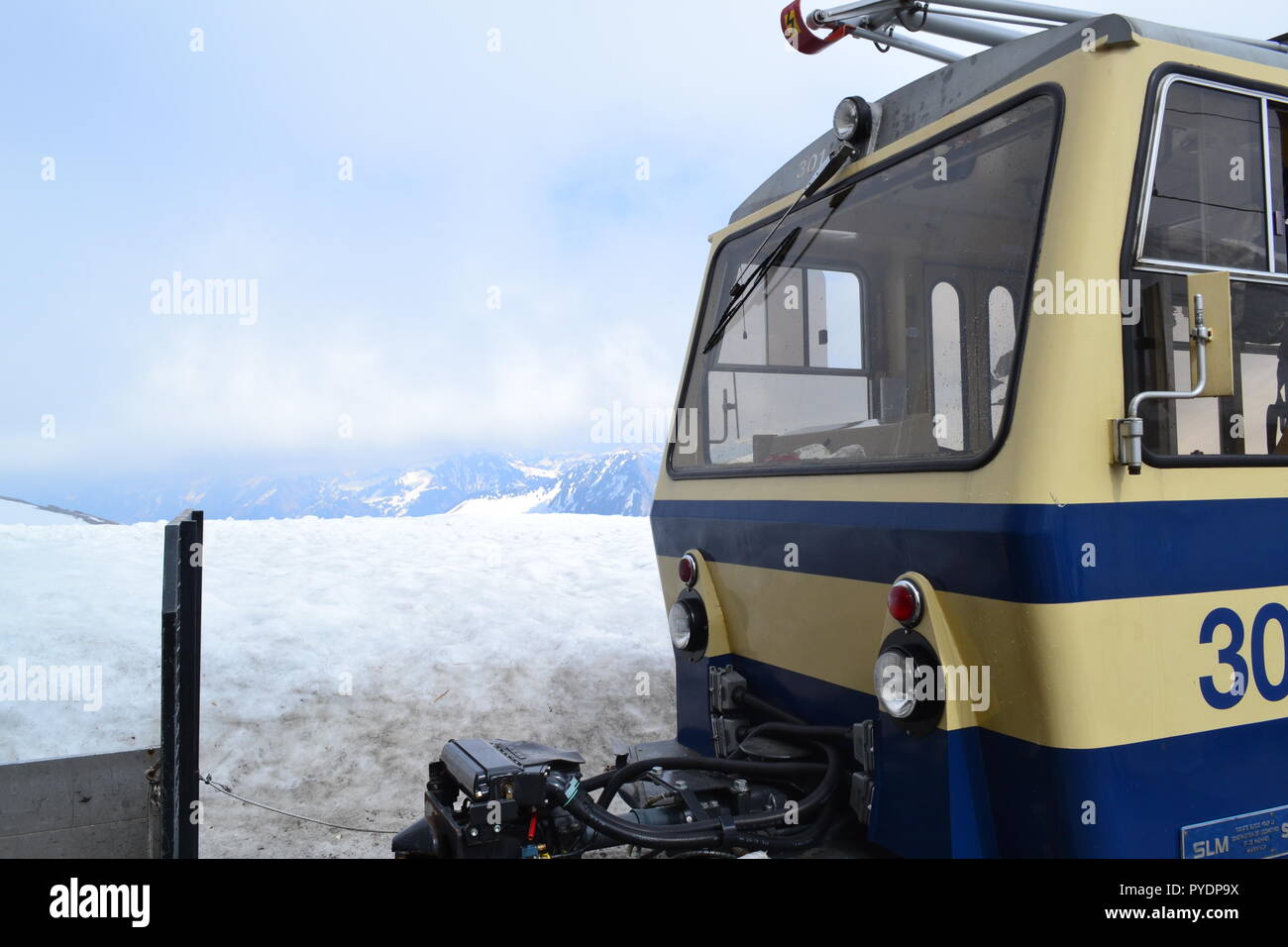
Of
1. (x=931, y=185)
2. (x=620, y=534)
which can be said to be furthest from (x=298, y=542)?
(x=931, y=185)

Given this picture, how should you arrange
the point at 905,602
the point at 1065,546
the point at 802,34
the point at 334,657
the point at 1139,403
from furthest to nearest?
the point at 334,657
the point at 802,34
the point at 905,602
the point at 1139,403
the point at 1065,546

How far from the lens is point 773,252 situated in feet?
11.9

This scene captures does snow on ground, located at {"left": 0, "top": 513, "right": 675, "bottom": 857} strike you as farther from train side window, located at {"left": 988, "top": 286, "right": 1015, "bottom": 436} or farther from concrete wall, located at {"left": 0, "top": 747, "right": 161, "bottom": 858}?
train side window, located at {"left": 988, "top": 286, "right": 1015, "bottom": 436}

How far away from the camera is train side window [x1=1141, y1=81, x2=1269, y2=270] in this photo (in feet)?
8.07

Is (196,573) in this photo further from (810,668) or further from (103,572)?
(103,572)

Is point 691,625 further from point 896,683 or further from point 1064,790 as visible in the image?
point 1064,790

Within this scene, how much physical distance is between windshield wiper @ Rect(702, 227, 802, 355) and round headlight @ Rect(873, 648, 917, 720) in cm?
166

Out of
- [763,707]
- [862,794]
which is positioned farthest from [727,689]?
[862,794]

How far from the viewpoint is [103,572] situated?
8219 mm

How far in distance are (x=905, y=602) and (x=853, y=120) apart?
1.63 m

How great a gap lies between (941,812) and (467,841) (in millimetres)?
1306

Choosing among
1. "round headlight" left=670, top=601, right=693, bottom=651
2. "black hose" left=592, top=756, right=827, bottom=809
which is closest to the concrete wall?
"black hose" left=592, top=756, right=827, bottom=809

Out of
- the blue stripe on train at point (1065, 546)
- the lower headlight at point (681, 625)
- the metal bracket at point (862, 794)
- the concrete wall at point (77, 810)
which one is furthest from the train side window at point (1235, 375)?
the concrete wall at point (77, 810)

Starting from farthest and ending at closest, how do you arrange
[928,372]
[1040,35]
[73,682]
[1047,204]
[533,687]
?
[533,687] → [73,682] → [928,372] → [1040,35] → [1047,204]
